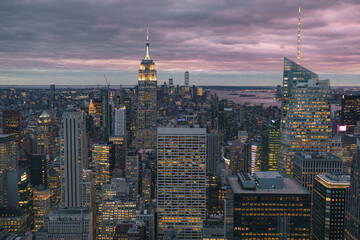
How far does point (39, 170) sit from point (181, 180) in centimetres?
8292

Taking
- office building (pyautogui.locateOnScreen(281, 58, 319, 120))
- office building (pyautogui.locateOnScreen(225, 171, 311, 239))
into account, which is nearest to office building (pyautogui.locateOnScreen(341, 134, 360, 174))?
office building (pyautogui.locateOnScreen(281, 58, 319, 120))

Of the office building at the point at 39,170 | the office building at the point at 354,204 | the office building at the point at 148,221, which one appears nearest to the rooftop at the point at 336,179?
the office building at the point at 354,204

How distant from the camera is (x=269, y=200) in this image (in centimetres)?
8456

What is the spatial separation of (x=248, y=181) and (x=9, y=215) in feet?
365

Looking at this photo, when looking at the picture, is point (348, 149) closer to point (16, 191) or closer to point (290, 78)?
point (290, 78)

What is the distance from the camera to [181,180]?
156875mm

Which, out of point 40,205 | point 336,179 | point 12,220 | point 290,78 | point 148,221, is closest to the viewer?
point 336,179

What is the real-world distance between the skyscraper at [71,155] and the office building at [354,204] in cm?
12282

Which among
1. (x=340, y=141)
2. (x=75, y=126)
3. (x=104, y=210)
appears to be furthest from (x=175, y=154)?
(x=340, y=141)

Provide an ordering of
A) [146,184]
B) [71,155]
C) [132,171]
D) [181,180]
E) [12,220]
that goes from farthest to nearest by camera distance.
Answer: [132,171] < [146,184] < [71,155] < [181,180] < [12,220]

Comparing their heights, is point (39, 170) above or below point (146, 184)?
above

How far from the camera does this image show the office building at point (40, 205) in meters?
172

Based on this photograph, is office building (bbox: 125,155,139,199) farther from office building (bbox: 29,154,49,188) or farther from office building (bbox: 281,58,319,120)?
office building (bbox: 281,58,319,120)

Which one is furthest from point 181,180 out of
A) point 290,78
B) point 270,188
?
point 270,188
